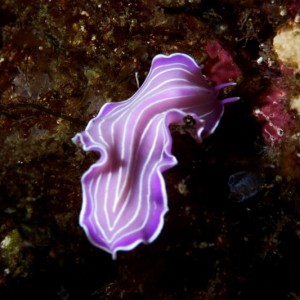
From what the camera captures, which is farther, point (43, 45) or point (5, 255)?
point (43, 45)

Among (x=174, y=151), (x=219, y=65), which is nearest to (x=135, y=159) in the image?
(x=174, y=151)

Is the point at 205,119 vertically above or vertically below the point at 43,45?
A: below

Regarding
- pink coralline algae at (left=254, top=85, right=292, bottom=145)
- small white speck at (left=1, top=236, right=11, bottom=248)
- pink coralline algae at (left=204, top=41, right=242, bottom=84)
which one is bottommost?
small white speck at (left=1, top=236, right=11, bottom=248)

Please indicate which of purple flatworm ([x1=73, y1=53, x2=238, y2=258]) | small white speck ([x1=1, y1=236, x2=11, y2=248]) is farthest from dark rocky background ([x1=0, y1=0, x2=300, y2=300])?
purple flatworm ([x1=73, y1=53, x2=238, y2=258])

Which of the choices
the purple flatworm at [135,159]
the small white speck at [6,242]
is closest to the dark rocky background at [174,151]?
the small white speck at [6,242]

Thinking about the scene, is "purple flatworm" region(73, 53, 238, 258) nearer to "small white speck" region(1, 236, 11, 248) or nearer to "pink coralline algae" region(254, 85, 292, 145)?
"pink coralline algae" region(254, 85, 292, 145)

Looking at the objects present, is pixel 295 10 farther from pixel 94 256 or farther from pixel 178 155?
pixel 94 256

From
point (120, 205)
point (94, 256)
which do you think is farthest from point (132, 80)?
point (94, 256)

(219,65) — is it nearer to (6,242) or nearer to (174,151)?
(174,151)
